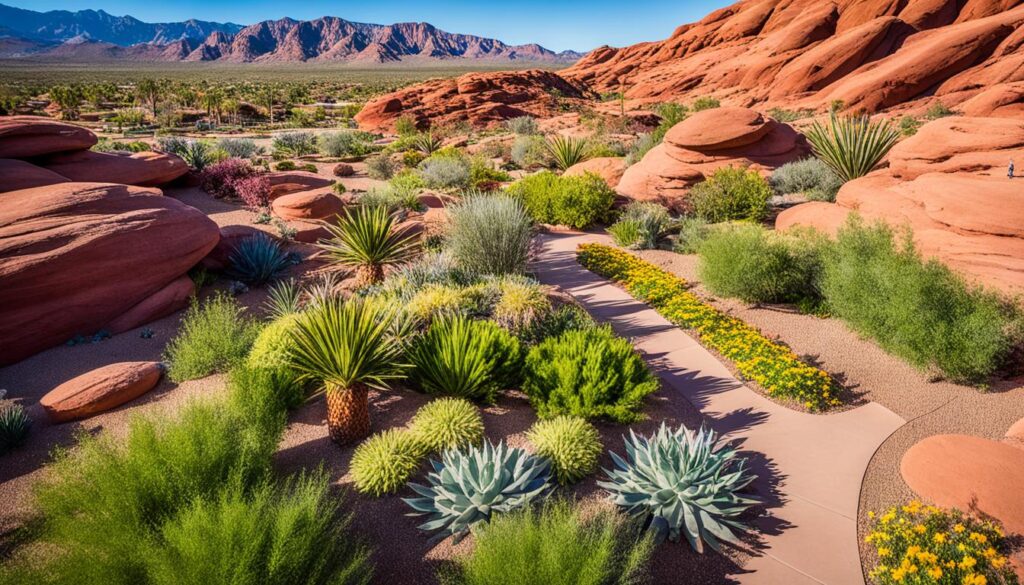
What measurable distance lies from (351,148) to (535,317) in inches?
800

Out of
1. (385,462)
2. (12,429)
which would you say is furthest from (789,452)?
(12,429)

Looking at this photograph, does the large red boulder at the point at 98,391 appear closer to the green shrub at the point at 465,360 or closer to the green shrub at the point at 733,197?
the green shrub at the point at 465,360

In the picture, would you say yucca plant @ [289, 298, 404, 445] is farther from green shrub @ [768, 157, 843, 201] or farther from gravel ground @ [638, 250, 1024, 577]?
green shrub @ [768, 157, 843, 201]

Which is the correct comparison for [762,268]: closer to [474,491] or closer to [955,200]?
[955,200]

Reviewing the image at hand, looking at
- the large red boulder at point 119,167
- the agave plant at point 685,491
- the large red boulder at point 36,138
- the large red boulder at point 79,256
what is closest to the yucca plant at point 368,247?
the large red boulder at point 79,256

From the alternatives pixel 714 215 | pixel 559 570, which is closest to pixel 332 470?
pixel 559 570

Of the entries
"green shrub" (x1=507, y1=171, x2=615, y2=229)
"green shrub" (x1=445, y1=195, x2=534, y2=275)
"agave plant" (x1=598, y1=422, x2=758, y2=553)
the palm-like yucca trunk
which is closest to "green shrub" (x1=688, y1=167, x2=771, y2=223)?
"green shrub" (x1=507, y1=171, x2=615, y2=229)

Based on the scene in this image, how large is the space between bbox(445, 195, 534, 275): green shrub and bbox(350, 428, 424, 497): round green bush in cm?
456

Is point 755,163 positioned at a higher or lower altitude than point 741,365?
higher

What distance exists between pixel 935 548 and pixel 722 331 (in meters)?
3.77

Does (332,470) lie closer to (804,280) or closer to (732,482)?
(732,482)

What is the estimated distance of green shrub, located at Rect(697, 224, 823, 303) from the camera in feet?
26.2

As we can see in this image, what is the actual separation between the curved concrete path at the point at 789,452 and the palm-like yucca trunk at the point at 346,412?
335 cm

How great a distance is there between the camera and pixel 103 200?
314 inches
